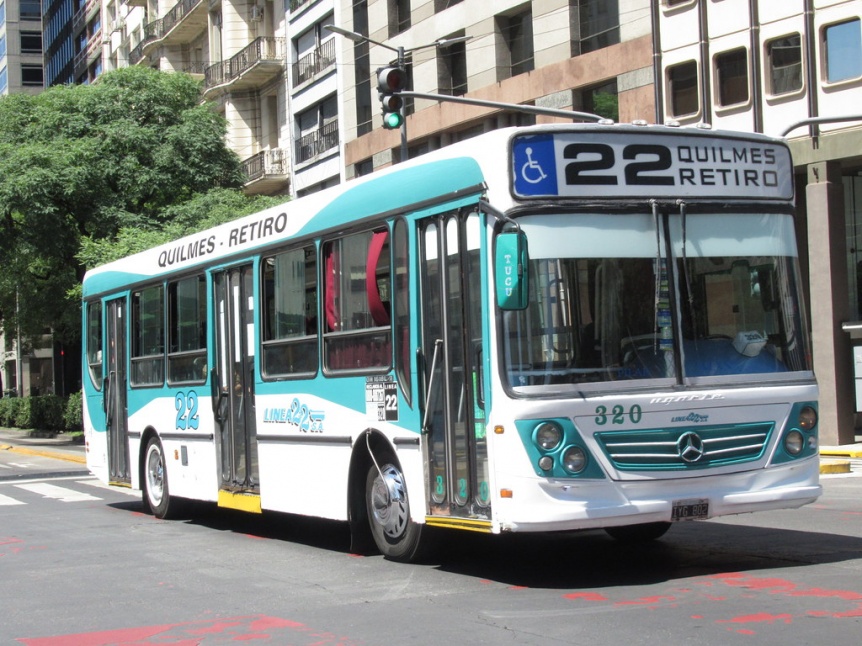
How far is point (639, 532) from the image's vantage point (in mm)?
10930

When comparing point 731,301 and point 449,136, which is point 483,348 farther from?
point 449,136

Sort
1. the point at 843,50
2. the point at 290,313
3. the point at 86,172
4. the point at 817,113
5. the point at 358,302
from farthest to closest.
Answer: the point at 86,172, the point at 817,113, the point at 843,50, the point at 290,313, the point at 358,302

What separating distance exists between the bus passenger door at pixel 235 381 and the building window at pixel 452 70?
76.2 feet

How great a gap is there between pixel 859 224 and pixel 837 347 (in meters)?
2.77

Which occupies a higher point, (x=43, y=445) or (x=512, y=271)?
(x=512, y=271)

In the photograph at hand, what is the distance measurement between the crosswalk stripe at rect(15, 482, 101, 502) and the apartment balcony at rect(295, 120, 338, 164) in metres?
23.0

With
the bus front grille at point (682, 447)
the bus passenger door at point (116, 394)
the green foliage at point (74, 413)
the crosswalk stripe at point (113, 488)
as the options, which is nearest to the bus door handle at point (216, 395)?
the bus passenger door at point (116, 394)

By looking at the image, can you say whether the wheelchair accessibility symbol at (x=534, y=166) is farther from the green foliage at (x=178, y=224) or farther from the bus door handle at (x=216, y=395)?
the green foliage at (x=178, y=224)

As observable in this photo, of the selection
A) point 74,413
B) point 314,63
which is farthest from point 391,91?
point 74,413

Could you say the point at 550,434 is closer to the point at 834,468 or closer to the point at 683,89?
the point at 834,468

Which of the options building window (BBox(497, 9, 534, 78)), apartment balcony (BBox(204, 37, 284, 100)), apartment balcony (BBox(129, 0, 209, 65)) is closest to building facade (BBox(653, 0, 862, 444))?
building window (BBox(497, 9, 534, 78))

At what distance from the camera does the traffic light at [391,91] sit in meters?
20.6

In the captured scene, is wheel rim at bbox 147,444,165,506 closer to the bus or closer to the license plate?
Result: the bus

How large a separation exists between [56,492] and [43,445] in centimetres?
2048
